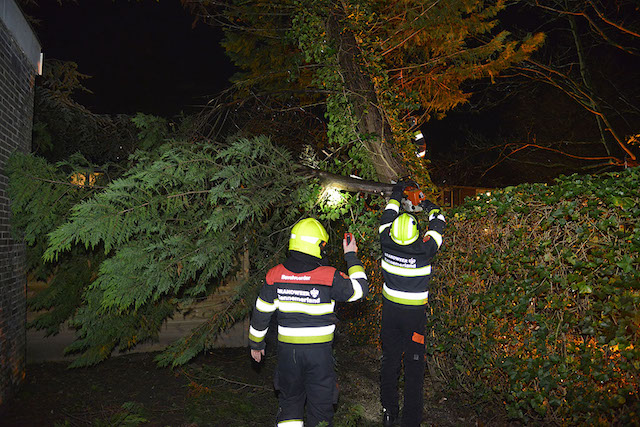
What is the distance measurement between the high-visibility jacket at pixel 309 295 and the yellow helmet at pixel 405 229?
83 cm

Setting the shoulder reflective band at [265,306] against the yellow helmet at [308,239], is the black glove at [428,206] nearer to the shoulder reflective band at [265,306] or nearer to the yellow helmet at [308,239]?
the yellow helmet at [308,239]

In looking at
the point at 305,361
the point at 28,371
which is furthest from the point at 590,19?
the point at 28,371

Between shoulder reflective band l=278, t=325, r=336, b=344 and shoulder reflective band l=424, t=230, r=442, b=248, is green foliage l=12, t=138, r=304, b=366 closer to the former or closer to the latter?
shoulder reflective band l=278, t=325, r=336, b=344

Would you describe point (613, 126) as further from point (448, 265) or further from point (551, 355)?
point (551, 355)

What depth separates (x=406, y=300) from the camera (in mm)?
4582

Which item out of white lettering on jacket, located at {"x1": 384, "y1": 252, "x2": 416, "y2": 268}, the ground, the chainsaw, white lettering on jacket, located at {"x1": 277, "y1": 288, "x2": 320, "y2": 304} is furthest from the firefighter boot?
the chainsaw

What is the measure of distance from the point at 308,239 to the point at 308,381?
1343mm

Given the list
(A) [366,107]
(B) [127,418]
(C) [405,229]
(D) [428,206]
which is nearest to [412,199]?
(D) [428,206]

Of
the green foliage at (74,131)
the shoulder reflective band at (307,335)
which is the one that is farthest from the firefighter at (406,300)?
the green foliage at (74,131)

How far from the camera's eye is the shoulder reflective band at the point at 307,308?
12.4 ft

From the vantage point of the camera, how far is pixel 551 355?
122 inches

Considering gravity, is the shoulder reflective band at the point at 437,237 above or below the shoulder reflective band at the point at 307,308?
above

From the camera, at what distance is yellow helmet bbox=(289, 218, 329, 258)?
3807 mm

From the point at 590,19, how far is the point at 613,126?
3.66 meters
